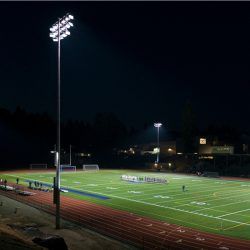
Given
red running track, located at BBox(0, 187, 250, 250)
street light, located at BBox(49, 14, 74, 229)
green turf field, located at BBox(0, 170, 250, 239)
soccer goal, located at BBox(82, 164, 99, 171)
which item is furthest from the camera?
soccer goal, located at BBox(82, 164, 99, 171)

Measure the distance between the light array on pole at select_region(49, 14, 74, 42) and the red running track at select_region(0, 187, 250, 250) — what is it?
12588mm

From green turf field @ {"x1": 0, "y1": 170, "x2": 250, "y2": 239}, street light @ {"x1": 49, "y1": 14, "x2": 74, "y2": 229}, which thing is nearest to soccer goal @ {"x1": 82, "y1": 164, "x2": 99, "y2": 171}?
green turf field @ {"x1": 0, "y1": 170, "x2": 250, "y2": 239}

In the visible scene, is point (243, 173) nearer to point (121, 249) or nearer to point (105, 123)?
point (121, 249)

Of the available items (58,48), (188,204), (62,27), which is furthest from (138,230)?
(62,27)

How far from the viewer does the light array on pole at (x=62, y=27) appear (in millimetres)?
24484

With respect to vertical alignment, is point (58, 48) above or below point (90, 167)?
above

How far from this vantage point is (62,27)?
25.0 metres

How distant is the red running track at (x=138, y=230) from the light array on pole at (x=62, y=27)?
12588mm

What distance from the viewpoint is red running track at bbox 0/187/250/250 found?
860 inches

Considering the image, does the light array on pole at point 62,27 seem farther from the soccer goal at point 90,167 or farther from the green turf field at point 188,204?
the soccer goal at point 90,167

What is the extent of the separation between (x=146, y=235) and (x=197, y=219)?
6780 mm

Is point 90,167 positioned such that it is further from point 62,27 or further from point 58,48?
point 58,48

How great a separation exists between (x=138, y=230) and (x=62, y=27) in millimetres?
13869

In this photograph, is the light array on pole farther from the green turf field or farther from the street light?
the green turf field
